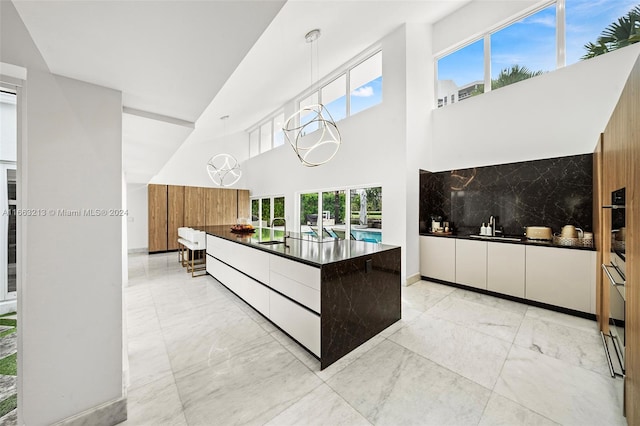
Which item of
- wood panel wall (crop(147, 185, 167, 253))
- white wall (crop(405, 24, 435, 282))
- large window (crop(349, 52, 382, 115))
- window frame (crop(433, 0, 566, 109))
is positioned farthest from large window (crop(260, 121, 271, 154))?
window frame (crop(433, 0, 566, 109))

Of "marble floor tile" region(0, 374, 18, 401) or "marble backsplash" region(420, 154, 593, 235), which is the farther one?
"marble backsplash" region(420, 154, 593, 235)

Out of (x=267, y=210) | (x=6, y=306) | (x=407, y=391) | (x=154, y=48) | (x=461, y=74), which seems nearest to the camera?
(x=154, y=48)

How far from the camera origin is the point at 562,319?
2.87 meters

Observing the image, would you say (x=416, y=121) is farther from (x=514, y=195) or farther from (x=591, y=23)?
(x=591, y=23)

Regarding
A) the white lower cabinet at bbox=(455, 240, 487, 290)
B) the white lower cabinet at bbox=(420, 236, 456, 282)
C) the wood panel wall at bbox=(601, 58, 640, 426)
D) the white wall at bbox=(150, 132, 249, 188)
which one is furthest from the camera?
the white wall at bbox=(150, 132, 249, 188)

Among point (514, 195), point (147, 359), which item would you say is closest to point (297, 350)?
point (147, 359)

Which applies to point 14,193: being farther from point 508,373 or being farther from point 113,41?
point 508,373

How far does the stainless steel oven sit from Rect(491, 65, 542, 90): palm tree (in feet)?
9.26

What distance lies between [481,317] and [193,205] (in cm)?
797

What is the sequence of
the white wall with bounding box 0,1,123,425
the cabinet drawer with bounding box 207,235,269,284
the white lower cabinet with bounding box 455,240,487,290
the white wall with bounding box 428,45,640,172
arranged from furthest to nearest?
1. the white lower cabinet with bounding box 455,240,487,290
2. the white wall with bounding box 428,45,640,172
3. the cabinet drawer with bounding box 207,235,269,284
4. the white wall with bounding box 0,1,123,425

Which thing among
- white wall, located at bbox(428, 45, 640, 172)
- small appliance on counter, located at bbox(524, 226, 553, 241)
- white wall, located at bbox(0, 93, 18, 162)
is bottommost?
small appliance on counter, located at bbox(524, 226, 553, 241)

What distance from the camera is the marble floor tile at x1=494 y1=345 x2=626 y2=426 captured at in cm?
152

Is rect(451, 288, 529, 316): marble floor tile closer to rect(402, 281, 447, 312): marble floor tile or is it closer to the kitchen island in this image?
rect(402, 281, 447, 312): marble floor tile

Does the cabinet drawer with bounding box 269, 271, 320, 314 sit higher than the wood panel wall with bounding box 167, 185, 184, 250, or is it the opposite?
the wood panel wall with bounding box 167, 185, 184, 250
